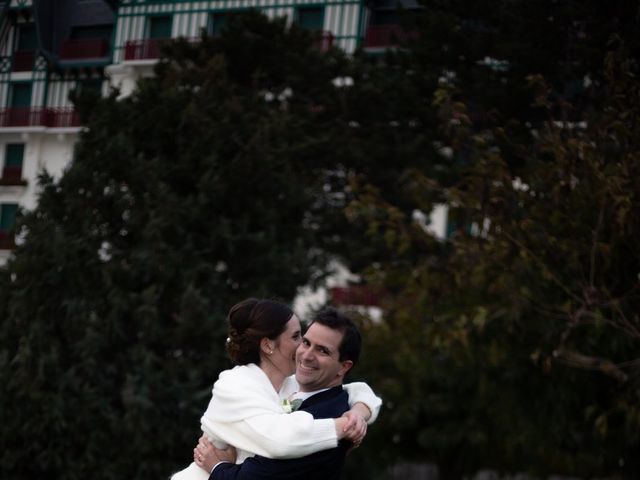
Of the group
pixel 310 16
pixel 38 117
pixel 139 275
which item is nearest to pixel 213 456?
pixel 139 275

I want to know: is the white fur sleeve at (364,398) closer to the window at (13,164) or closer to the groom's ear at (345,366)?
the groom's ear at (345,366)

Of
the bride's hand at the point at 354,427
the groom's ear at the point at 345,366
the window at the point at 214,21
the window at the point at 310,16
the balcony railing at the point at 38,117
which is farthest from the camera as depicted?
the balcony railing at the point at 38,117

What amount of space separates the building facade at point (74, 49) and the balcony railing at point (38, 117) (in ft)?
0.10

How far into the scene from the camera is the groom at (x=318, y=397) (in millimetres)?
5180

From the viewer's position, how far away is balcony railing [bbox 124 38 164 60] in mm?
40312

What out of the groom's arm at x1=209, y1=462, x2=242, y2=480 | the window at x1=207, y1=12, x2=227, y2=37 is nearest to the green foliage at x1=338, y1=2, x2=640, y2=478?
the groom's arm at x1=209, y1=462, x2=242, y2=480

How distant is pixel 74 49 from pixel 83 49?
1.03 feet

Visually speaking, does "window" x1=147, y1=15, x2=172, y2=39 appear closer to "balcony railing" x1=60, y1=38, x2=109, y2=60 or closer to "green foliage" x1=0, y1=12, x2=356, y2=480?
"balcony railing" x1=60, y1=38, x2=109, y2=60

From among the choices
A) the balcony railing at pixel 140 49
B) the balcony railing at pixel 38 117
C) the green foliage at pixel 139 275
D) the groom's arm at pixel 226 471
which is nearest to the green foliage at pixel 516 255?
the green foliage at pixel 139 275

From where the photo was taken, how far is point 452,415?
943 inches

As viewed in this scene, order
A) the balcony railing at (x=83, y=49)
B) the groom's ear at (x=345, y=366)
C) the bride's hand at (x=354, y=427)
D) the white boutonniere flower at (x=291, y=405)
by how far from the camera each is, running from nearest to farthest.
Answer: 1. the bride's hand at (x=354, y=427)
2. the white boutonniere flower at (x=291, y=405)
3. the groom's ear at (x=345, y=366)
4. the balcony railing at (x=83, y=49)

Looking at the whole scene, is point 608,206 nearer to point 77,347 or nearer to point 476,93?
point 77,347

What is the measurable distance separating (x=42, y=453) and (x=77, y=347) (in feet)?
5.03

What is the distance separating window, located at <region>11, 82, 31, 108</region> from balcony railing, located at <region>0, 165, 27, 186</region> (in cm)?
206
